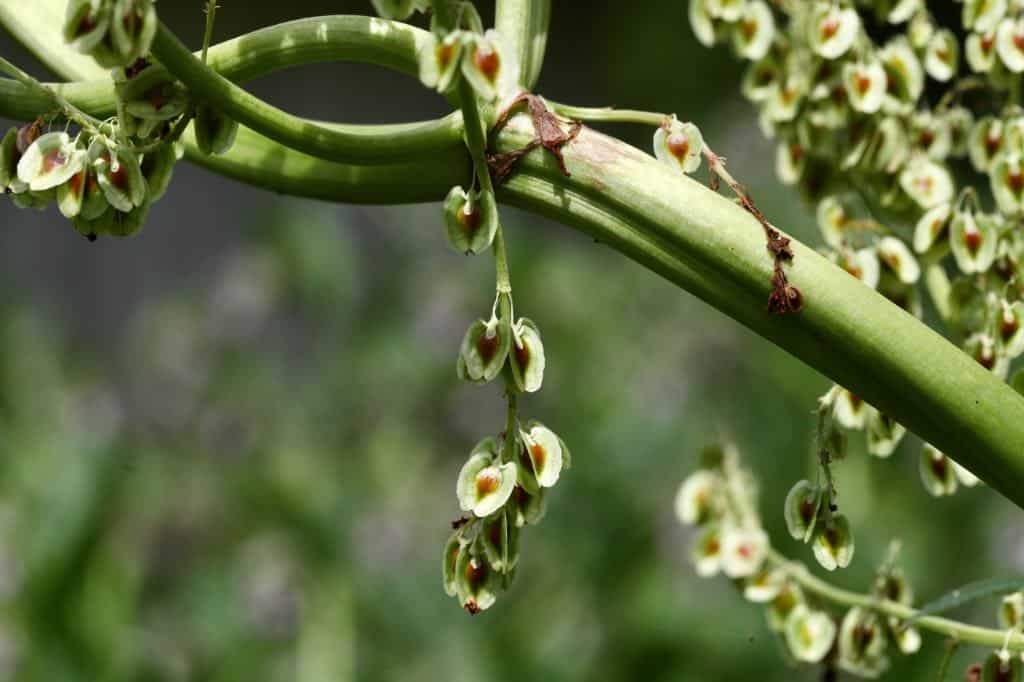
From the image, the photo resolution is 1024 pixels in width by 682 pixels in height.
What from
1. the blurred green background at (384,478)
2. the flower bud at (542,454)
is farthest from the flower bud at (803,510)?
the blurred green background at (384,478)

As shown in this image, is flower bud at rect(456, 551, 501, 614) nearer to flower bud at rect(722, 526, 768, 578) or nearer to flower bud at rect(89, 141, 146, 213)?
flower bud at rect(89, 141, 146, 213)

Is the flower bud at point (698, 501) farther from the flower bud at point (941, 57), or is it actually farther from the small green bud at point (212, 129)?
the small green bud at point (212, 129)

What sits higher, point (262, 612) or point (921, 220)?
point (921, 220)

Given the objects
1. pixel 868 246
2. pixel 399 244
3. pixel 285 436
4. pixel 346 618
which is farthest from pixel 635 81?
pixel 868 246

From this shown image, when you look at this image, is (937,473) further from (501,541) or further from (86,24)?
(86,24)

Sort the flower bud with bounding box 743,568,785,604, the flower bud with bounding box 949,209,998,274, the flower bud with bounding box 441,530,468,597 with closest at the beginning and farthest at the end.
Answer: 1. the flower bud with bounding box 441,530,468,597
2. the flower bud with bounding box 949,209,998,274
3. the flower bud with bounding box 743,568,785,604

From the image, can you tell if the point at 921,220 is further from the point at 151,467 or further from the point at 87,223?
the point at 151,467

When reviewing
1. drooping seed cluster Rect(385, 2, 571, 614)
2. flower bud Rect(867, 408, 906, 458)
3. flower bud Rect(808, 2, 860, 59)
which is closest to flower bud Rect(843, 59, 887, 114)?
flower bud Rect(808, 2, 860, 59)
